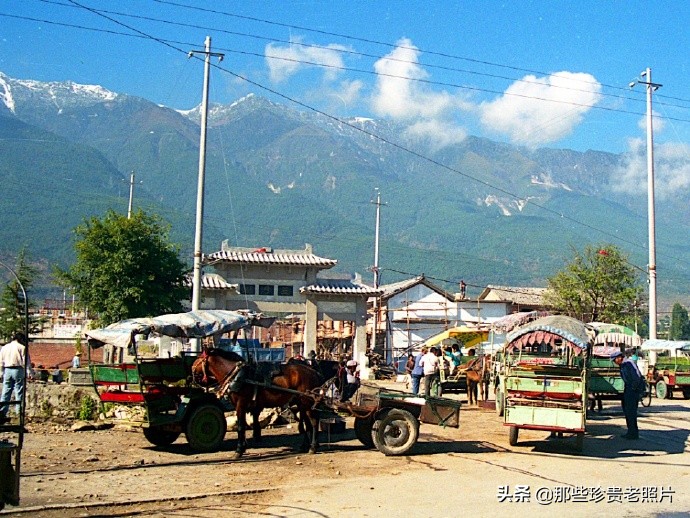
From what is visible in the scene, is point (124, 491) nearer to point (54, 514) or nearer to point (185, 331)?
point (54, 514)

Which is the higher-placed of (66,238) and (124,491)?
(66,238)

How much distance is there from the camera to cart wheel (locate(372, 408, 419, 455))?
14.4 m

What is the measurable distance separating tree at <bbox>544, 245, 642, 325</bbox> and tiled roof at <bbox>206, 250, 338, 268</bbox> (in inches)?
562

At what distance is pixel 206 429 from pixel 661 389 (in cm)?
1961

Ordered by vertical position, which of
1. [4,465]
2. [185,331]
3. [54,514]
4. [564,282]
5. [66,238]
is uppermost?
[66,238]

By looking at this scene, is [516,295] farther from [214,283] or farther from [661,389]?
[661,389]

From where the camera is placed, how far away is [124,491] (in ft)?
36.3

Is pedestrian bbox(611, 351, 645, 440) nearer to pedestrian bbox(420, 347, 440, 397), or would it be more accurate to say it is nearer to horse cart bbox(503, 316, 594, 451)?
horse cart bbox(503, 316, 594, 451)

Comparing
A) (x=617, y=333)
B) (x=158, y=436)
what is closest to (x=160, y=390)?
(x=158, y=436)

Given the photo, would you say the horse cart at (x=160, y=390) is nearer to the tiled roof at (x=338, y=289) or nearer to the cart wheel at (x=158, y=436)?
the cart wheel at (x=158, y=436)

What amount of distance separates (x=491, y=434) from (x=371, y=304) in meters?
44.8

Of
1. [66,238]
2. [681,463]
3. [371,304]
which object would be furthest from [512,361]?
[66,238]

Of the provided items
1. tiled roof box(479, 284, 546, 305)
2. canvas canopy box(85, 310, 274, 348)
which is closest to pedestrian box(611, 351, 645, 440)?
canvas canopy box(85, 310, 274, 348)

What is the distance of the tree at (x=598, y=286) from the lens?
4647 cm
